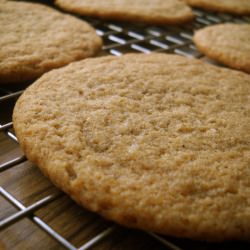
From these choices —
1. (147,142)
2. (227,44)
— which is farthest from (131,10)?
(147,142)

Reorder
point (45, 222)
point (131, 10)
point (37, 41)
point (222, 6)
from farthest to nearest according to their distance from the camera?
point (222, 6) < point (131, 10) < point (37, 41) < point (45, 222)

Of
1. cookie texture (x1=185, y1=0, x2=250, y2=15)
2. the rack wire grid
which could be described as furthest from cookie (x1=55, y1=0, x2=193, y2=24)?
the rack wire grid

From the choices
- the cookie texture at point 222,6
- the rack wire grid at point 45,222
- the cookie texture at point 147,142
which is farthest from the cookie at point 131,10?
the rack wire grid at point 45,222

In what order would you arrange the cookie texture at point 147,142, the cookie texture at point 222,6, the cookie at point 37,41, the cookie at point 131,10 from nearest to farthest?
the cookie texture at point 147,142, the cookie at point 37,41, the cookie at point 131,10, the cookie texture at point 222,6

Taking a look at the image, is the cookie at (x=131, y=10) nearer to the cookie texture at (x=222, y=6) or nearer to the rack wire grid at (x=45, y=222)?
the cookie texture at (x=222, y=6)

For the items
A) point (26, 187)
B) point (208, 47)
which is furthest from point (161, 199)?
point (208, 47)

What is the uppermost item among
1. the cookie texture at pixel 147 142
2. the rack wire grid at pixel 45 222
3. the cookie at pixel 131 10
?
the cookie at pixel 131 10

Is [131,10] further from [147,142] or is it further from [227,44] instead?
[147,142]
